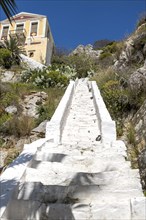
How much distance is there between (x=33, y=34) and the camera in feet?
108

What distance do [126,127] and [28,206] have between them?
19.5 ft

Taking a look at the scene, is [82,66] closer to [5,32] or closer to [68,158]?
[5,32]

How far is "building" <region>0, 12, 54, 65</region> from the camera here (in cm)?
3097

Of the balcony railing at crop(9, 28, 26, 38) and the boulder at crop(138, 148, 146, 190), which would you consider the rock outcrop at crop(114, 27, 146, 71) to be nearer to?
the boulder at crop(138, 148, 146, 190)

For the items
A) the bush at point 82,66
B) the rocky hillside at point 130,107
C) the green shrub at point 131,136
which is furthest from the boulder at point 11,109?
the bush at point 82,66

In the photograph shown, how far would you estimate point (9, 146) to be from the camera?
7.92m

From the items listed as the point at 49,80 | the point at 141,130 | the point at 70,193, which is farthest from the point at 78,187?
the point at 49,80

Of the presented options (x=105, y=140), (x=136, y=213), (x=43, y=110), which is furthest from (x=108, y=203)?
(x=43, y=110)

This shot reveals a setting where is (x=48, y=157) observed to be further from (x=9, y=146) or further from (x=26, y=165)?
(x=9, y=146)

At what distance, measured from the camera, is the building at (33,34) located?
3097 cm

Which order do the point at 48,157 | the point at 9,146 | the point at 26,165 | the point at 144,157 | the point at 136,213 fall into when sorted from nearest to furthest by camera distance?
the point at 136,213, the point at 26,165, the point at 48,157, the point at 144,157, the point at 9,146

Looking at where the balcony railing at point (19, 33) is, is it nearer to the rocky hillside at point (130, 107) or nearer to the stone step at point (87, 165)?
the rocky hillside at point (130, 107)

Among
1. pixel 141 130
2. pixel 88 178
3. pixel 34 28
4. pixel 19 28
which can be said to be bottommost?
pixel 19 28

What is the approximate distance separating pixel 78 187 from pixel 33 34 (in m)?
31.1
